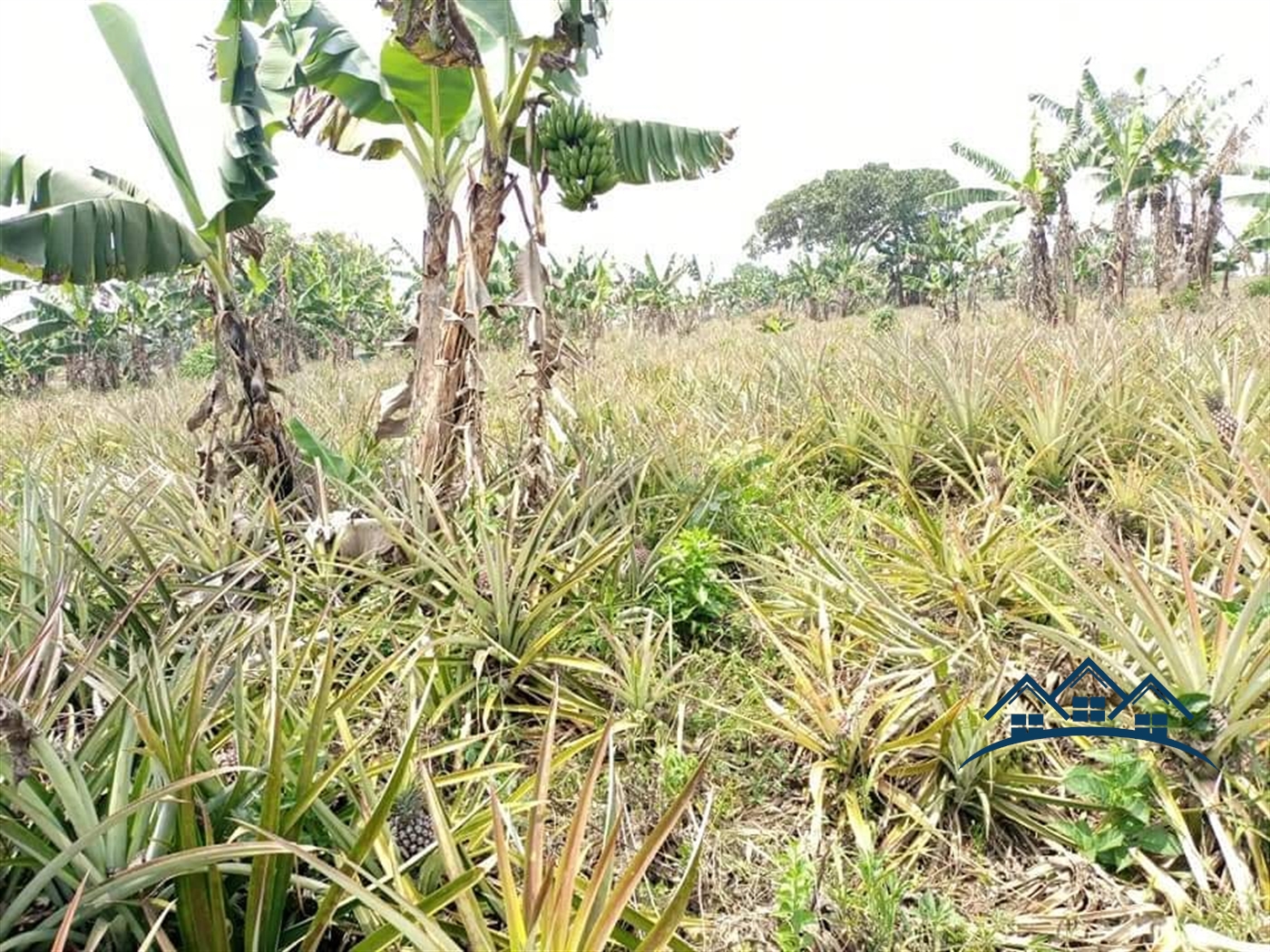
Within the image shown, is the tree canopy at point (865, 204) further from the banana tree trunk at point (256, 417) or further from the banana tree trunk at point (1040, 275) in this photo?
the banana tree trunk at point (256, 417)

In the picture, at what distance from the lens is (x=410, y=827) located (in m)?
1.75

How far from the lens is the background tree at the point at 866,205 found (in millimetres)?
41438

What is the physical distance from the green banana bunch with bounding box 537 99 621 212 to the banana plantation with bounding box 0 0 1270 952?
0.02 m

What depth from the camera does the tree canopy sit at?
4144 cm

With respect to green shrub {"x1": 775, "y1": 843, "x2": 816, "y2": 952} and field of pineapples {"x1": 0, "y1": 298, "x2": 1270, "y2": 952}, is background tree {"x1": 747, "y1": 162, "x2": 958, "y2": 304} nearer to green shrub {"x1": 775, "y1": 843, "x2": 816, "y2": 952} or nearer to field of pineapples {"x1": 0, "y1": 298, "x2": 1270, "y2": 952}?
field of pineapples {"x1": 0, "y1": 298, "x2": 1270, "y2": 952}

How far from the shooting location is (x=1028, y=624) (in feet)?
7.18

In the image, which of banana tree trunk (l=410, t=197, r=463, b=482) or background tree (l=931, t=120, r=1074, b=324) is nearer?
banana tree trunk (l=410, t=197, r=463, b=482)

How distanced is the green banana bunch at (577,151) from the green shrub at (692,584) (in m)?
1.76

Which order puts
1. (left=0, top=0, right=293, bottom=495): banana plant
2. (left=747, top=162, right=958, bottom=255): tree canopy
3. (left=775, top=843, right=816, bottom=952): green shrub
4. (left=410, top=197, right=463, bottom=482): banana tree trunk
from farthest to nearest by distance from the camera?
(left=747, top=162, right=958, bottom=255): tree canopy < (left=410, top=197, right=463, bottom=482): banana tree trunk < (left=0, top=0, right=293, bottom=495): banana plant < (left=775, top=843, right=816, bottom=952): green shrub

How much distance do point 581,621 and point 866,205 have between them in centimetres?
4546

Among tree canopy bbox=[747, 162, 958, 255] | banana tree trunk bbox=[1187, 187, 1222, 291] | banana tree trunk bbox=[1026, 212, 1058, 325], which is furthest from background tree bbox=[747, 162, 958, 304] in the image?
banana tree trunk bbox=[1026, 212, 1058, 325]

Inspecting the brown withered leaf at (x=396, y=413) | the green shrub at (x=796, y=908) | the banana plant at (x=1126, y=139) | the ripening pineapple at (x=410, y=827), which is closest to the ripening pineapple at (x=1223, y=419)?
the green shrub at (x=796, y=908)

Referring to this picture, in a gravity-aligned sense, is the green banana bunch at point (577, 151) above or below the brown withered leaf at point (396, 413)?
above

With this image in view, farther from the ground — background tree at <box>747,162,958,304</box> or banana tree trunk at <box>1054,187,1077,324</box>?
background tree at <box>747,162,958,304</box>
